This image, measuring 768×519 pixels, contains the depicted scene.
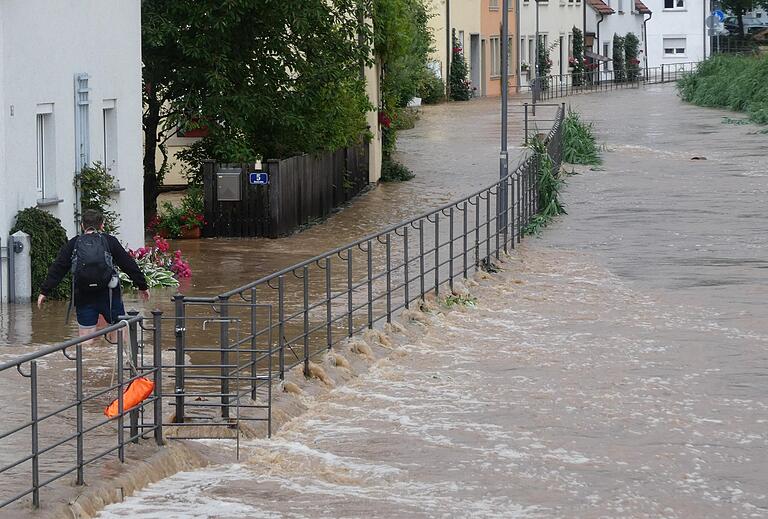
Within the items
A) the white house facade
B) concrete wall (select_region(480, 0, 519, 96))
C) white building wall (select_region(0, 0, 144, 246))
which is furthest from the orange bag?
the white house facade

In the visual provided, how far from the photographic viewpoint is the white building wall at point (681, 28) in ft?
333

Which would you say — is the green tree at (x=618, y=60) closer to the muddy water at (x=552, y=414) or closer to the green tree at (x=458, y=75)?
the green tree at (x=458, y=75)

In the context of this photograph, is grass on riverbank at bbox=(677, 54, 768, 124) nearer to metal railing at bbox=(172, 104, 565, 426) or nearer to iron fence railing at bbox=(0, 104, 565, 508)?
metal railing at bbox=(172, 104, 565, 426)

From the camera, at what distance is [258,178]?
2861 cm

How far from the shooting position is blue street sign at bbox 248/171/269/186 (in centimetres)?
2858

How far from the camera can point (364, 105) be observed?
33.1 m

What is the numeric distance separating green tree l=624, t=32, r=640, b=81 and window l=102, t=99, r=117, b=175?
69854 mm

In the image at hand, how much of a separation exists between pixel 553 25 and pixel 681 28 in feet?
69.1

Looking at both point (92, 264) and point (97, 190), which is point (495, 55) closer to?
point (97, 190)

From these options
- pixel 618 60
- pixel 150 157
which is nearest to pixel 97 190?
pixel 150 157

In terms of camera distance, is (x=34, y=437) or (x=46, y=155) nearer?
(x=34, y=437)

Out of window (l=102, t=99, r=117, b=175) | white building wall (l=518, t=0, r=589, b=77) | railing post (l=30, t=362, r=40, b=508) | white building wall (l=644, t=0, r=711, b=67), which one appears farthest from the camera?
white building wall (l=644, t=0, r=711, b=67)

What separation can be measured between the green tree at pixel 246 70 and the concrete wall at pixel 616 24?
6149cm

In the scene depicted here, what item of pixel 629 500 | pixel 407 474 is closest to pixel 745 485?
pixel 629 500
